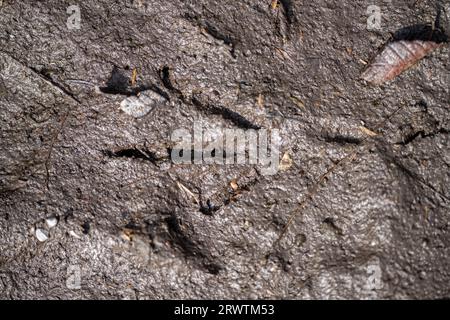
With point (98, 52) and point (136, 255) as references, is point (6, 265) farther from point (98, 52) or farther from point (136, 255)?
point (98, 52)

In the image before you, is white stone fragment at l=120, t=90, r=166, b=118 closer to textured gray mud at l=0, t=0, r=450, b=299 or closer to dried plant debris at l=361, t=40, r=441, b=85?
textured gray mud at l=0, t=0, r=450, b=299

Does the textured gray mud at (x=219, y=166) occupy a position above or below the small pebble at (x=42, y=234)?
above

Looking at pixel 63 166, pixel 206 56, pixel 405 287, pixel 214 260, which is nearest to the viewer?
pixel 405 287

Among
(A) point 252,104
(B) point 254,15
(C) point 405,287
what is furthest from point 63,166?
(C) point 405,287

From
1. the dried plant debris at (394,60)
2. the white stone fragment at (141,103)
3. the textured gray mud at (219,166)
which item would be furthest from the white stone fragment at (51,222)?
the dried plant debris at (394,60)

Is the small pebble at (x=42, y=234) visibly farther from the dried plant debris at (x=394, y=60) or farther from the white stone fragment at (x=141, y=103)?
the dried plant debris at (x=394, y=60)

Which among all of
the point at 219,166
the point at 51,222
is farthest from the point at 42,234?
the point at 219,166

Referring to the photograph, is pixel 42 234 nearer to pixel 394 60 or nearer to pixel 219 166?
pixel 219 166
